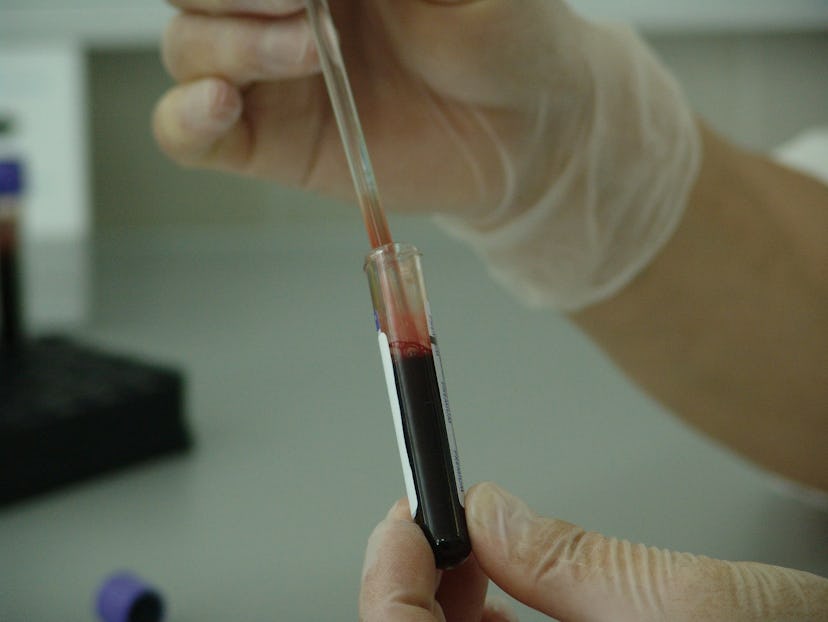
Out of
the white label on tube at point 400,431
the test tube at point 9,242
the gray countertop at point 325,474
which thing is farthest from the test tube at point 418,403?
the test tube at point 9,242

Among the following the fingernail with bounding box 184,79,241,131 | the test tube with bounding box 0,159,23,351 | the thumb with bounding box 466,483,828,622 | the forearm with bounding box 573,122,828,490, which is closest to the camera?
the thumb with bounding box 466,483,828,622

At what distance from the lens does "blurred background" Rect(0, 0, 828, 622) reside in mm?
862

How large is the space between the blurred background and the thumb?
234mm

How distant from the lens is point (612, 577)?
56cm

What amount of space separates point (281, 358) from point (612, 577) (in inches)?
37.1

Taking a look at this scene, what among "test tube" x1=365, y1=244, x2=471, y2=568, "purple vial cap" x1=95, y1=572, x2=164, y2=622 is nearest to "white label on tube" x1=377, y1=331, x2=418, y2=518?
"test tube" x1=365, y1=244, x2=471, y2=568

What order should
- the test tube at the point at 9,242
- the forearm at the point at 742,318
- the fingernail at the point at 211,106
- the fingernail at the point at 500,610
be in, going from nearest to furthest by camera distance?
1. the fingernail at the point at 500,610
2. the fingernail at the point at 211,106
3. the forearm at the point at 742,318
4. the test tube at the point at 9,242

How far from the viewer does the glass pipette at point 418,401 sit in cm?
58

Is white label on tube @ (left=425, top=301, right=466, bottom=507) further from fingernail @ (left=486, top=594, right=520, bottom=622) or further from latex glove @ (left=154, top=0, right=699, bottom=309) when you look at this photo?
latex glove @ (left=154, top=0, right=699, bottom=309)

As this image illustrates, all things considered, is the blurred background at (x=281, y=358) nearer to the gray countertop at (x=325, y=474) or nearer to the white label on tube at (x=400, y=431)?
the gray countertop at (x=325, y=474)

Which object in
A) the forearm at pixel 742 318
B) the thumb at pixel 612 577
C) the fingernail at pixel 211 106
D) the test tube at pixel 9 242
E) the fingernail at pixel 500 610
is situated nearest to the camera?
the thumb at pixel 612 577

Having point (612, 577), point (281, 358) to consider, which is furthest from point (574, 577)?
point (281, 358)

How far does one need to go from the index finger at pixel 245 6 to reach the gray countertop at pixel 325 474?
510 mm

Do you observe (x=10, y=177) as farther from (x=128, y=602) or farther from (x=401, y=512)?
(x=401, y=512)
